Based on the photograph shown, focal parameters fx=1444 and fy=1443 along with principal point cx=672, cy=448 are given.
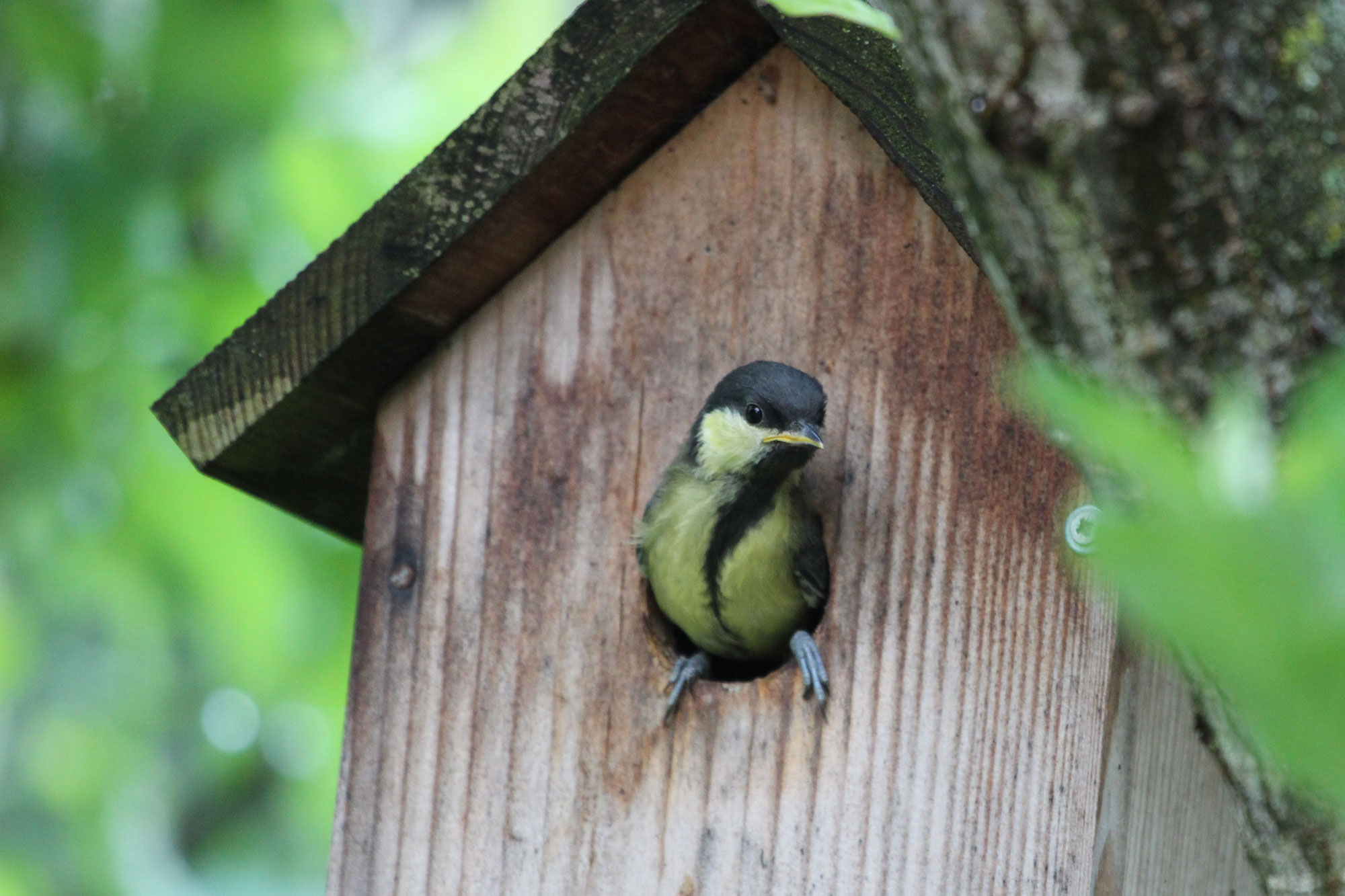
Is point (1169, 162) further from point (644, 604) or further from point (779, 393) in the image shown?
point (644, 604)

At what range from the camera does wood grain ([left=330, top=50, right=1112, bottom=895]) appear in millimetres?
1857

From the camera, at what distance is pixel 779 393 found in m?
2.03

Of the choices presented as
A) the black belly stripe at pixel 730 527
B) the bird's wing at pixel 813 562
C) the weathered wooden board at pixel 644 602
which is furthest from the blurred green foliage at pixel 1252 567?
the black belly stripe at pixel 730 527

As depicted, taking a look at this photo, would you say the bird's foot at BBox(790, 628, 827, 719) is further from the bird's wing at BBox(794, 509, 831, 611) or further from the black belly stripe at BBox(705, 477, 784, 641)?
the black belly stripe at BBox(705, 477, 784, 641)

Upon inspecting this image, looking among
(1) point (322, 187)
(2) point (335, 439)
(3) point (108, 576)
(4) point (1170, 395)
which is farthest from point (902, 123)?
(3) point (108, 576)

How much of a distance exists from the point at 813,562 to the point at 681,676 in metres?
0.27

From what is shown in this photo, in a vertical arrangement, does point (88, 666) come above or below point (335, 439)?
below

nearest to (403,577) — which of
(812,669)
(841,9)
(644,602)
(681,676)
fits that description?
(644,602)

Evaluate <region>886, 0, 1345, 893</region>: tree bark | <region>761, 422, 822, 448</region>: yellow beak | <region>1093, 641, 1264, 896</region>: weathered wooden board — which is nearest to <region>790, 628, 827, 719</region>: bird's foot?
<region>761, 422, 822, 448</region>: yellow beak

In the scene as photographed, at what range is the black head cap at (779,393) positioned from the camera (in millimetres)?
2014

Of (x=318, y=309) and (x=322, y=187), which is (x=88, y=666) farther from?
(x=318, y=309)

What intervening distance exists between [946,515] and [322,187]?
1.77m

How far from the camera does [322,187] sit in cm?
314

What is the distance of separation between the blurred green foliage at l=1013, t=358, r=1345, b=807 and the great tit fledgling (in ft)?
4.91
